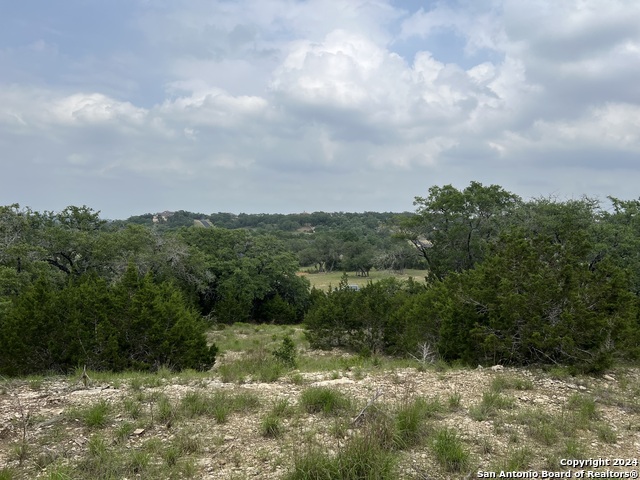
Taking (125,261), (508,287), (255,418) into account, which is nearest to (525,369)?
(508,287)

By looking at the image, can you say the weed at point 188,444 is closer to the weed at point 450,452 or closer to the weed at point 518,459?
the weed at point 450,452

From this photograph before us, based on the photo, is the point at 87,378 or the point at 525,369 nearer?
the point at 87,378

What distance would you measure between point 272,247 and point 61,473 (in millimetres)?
27684

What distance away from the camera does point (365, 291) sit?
17328 millimetres

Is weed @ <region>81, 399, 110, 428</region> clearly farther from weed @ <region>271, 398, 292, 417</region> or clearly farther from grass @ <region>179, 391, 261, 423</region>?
weed @ <region>271, 398, 292, 417</region>

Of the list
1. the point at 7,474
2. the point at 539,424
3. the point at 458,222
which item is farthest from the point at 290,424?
the point at 458,222

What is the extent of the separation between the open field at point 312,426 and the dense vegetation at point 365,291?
1.21m

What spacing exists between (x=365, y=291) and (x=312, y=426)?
12387 mm

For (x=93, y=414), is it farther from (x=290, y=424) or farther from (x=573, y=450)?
(x=573, y=450)

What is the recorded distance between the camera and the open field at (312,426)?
411 cm

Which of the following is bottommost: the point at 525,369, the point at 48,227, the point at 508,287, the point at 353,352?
the point at 353,352

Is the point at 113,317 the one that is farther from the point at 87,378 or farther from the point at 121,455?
the point at 121,455

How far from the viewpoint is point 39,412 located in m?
5.57

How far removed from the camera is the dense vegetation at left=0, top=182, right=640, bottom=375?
27.2 ft
